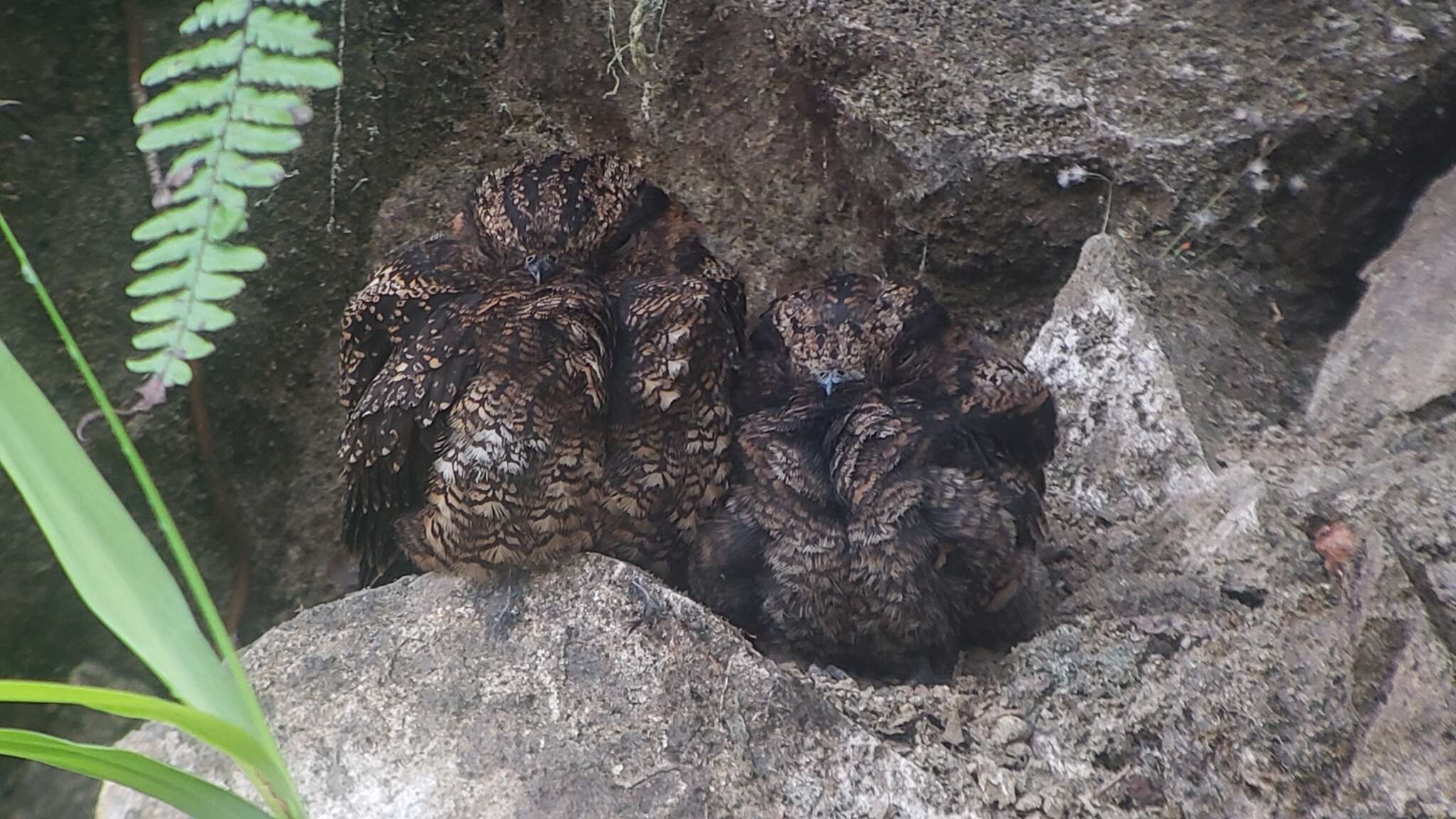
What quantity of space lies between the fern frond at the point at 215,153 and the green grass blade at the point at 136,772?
761mm

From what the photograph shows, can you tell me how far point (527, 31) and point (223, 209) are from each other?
2.25 metres

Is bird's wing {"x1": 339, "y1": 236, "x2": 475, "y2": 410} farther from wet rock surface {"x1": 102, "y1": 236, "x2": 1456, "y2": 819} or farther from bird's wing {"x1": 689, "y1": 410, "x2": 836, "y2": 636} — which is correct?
bird's wing {"x1": 689, "y1": 410, "x2": 836, "y2": 636}

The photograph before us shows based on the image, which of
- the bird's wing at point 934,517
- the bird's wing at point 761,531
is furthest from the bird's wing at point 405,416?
the bird's wing at point 934,517

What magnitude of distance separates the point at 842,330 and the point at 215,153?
60.7 inches

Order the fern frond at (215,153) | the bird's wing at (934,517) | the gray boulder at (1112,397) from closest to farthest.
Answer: the fern frond at (215,153) < the bird's wing at (934,517) < the gray boulder at (1112,397)

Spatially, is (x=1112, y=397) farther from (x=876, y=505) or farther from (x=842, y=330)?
(x=876, y=505)

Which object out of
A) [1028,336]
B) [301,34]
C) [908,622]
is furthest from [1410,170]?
[301,34]

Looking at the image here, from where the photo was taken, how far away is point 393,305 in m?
3.06

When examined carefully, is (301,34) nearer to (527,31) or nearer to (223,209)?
(223,209)

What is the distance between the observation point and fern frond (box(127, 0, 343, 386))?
1.96 meters

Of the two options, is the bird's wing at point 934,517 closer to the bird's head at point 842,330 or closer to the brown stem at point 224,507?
the bird's head at point 842,330

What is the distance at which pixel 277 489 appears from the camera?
395 centimetres

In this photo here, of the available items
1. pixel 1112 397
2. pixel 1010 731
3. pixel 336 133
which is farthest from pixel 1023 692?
pixel 336 133

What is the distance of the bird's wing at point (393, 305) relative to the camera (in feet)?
9.93
